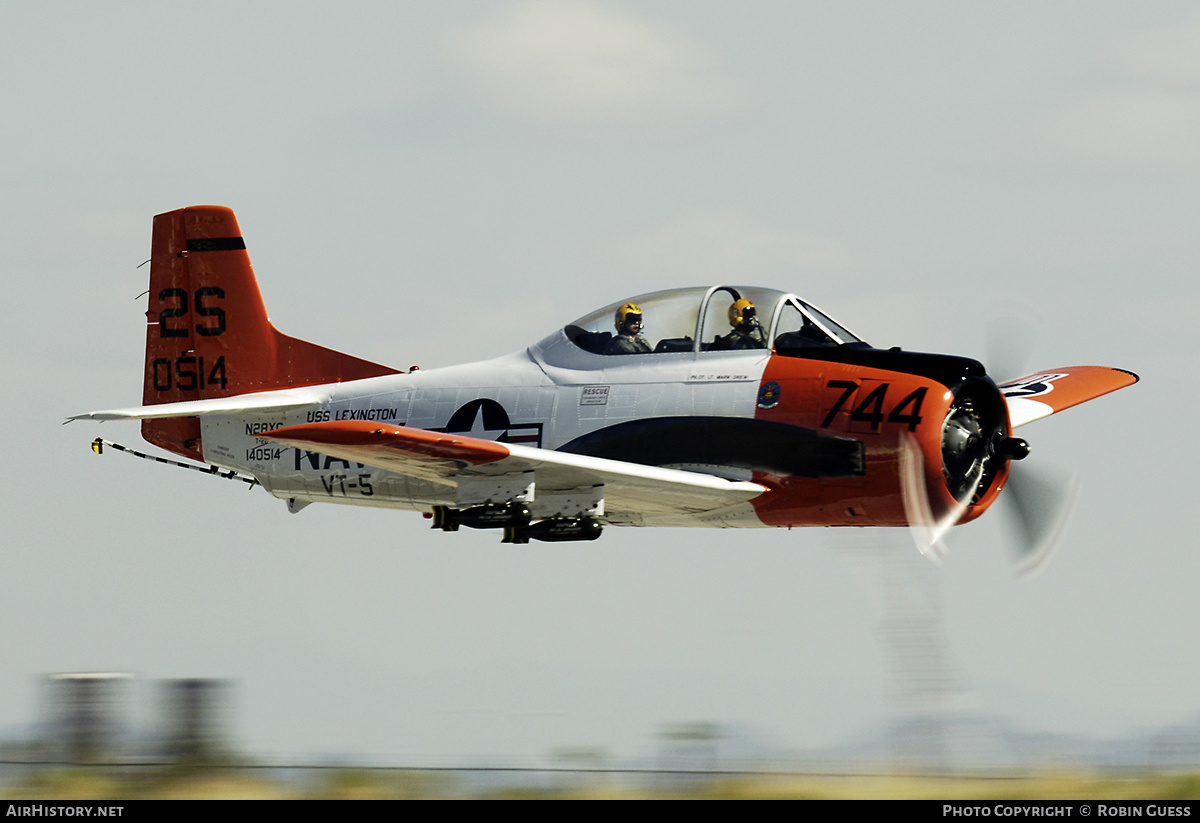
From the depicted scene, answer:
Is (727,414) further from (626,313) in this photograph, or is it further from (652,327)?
(626,313)

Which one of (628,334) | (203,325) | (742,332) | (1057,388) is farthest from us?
(203,325)

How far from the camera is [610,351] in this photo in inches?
631

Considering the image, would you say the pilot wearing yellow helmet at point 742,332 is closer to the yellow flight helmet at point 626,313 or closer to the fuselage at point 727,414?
the fuselage at point 727,414

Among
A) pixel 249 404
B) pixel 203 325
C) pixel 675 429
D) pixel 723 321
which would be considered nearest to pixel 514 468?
pixel 675 429

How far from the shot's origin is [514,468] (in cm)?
1462

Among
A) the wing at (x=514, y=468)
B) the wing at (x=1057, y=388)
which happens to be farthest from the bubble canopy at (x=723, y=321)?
the wing at (x=1057, y=388)

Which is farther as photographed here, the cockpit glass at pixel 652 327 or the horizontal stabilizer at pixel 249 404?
the horizontal stabilizer at pixel 249 404

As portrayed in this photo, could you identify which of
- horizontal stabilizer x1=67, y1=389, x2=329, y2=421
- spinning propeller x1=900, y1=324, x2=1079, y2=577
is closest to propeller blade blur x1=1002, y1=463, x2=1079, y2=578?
spinning propeller x1=900, y1=324, x2=1079, y2=577

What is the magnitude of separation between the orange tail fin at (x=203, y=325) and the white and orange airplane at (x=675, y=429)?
3.99ft

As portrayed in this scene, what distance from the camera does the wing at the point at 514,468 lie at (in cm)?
1334

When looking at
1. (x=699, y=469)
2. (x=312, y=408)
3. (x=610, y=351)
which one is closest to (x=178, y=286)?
(x=312, y=408)

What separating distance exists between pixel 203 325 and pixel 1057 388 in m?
9.92
